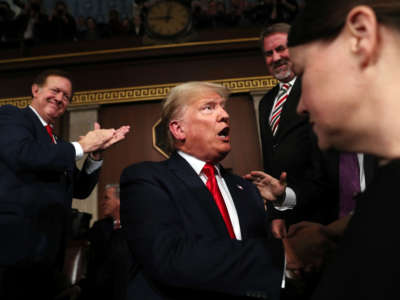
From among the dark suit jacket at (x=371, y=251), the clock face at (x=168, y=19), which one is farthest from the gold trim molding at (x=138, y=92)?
the dark suit jacket at (x=371, y=251)

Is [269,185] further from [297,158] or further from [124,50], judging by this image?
[124,50]

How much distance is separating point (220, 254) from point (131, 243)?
1.12 ft

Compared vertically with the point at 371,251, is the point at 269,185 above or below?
above

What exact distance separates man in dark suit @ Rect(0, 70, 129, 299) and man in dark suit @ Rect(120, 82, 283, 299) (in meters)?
0.60

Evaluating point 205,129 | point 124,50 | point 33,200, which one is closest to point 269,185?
A: point 205,129

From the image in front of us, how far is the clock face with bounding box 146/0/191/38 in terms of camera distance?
620cm

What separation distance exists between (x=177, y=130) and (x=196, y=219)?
535 millimetres

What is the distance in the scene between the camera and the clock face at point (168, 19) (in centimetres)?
620

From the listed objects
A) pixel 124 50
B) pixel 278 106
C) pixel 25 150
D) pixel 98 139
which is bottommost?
pixel 25 150

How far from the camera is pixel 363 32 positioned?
559 millimetres

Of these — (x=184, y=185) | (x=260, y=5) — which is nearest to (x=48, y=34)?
(x=260, y=5)

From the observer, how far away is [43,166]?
1.77 meters

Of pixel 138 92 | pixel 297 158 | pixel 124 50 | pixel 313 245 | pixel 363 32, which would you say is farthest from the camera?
pixel 124 50

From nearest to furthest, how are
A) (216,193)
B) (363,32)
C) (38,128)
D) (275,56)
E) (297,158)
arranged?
(363,32)
(216,193)
(297,158)
(38,128)
(275,56)
